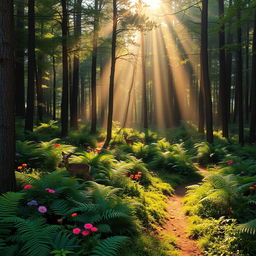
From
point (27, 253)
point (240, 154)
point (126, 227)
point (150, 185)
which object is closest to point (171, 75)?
point (240, 154)

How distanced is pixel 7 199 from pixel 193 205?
14.1ft

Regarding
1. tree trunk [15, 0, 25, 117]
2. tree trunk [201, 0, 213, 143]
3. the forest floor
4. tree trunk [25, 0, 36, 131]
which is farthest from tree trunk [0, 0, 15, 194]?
tree trunk [15, 0, 25, 117]

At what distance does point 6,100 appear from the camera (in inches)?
151

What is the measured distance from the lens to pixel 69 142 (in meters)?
11.9

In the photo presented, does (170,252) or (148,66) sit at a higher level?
(148,66)

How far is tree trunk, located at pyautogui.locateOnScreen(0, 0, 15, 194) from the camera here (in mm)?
3724

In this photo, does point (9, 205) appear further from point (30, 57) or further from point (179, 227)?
point (30, 57)

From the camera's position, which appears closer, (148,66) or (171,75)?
(171,75)

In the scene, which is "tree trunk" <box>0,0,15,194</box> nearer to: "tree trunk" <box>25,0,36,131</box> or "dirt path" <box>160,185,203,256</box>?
"dirt path" <box>160,185,203,256</box>

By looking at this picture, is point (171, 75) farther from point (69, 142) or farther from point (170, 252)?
point (170, 252)

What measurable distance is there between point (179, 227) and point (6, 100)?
426 cm

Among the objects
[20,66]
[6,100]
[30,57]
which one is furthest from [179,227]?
[20,66]

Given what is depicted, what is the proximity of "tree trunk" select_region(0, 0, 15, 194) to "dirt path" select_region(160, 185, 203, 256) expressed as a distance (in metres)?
3.14

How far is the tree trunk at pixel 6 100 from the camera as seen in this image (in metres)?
3.72
